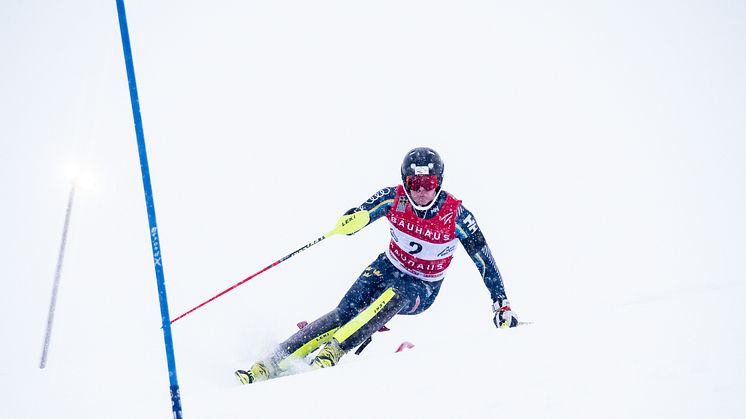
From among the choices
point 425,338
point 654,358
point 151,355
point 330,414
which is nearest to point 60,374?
point 151,355

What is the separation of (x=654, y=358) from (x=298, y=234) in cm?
3151

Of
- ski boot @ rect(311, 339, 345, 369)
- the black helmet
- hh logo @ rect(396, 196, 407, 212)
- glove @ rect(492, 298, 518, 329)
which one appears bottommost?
ski boot @ rect(311, 339, 345, 369)

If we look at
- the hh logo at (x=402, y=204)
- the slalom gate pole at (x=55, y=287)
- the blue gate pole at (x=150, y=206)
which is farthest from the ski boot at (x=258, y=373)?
the slalom gate pole at (x=55, y=287)

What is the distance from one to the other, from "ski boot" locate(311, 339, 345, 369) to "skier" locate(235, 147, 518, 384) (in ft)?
0.61

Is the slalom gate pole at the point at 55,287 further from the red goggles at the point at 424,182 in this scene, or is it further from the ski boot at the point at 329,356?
the red goggles at the point at 424,182

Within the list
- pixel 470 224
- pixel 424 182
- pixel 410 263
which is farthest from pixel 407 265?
pixel 424 182

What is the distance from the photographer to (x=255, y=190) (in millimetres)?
71938

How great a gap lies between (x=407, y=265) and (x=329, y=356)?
1633 mm

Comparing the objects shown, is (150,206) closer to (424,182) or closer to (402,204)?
(424,182)

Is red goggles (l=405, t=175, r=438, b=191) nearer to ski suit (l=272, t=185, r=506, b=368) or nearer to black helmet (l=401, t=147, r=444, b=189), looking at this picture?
black helmet (l=401, t=147, r=444, b=189)

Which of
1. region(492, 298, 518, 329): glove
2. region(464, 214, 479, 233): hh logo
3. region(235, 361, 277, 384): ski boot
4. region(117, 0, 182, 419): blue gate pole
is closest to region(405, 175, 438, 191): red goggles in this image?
region(464, 214, 479, 233): hh logo

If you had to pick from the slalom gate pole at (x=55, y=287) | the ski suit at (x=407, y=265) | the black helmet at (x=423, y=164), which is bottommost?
the ski suit at (x=407, y=265)

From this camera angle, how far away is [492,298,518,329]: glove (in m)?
4.23

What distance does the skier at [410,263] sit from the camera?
4.17m
